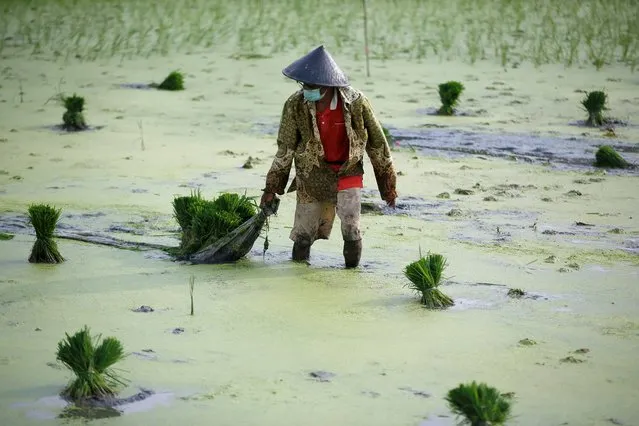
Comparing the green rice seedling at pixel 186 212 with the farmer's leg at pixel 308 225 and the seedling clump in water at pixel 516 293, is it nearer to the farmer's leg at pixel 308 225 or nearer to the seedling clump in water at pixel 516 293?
the farmer's leg at pixel 308 225

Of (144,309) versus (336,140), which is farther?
(336,140)

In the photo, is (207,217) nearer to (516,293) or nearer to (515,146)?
(516,293)

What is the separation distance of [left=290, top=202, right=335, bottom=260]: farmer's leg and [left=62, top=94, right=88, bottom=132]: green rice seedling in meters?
4.03

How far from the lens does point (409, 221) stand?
22.7 ft

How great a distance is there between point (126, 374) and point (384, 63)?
898 centimetres

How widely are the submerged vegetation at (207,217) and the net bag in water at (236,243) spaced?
5cm

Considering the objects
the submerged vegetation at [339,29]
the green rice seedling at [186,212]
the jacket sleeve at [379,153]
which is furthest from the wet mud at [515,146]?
the submerged vegetation at [339,29]

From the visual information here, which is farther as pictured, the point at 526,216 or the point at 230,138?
the point at 230,138

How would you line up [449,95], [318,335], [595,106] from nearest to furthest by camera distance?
[318,335] < [595,106] < [449,95]

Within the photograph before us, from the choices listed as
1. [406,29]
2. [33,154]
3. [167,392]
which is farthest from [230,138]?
[406,29]

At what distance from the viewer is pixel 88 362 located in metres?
4.09

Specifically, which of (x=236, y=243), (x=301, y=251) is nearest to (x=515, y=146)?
(x=301, y=251)

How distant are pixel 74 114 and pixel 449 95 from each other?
3194mm

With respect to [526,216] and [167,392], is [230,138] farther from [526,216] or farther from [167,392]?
[167,392]
